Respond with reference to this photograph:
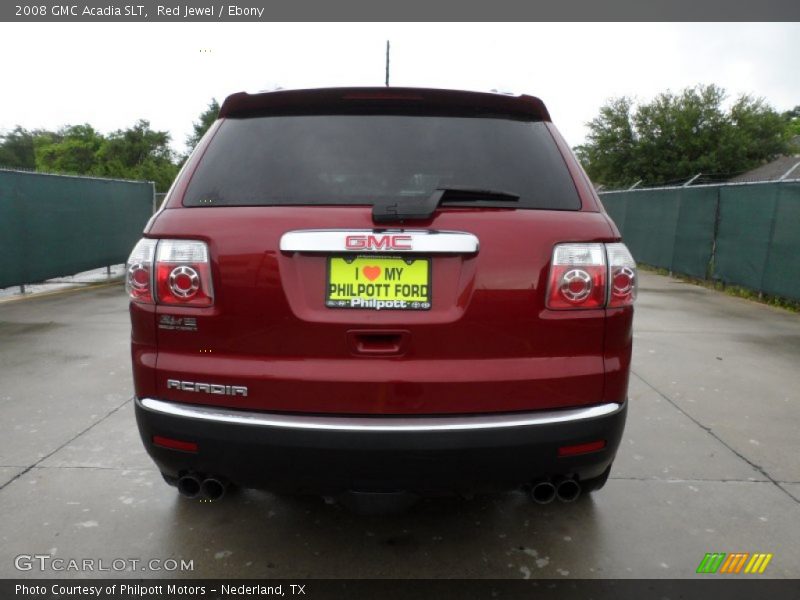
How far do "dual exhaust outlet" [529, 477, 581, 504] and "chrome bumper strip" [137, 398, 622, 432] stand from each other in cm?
27

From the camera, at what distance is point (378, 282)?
2049 mm

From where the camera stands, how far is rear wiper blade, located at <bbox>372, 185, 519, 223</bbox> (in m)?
2.05

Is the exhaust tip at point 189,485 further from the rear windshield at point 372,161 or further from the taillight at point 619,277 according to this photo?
the taillight at point 619,277

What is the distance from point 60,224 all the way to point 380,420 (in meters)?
11.3

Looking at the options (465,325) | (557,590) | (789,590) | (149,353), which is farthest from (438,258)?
(789,590)

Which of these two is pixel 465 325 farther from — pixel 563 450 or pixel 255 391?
pixel 255 391

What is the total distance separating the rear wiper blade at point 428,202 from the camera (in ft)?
6.74

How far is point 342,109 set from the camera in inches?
94.8

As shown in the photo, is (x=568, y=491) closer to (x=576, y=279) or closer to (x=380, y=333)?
(x=576, y=279)

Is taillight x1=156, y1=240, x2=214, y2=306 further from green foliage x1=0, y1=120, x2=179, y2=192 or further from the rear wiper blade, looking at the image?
green foliage x1=0, y1=120, x2=179, y2=192

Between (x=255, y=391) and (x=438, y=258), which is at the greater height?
(x=438, y=258)

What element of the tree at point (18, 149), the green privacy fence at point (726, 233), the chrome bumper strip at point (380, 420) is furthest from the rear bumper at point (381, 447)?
the tree at point (18, 149)

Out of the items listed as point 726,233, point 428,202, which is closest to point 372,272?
point 428,202

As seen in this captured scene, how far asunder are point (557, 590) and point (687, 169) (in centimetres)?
5356
